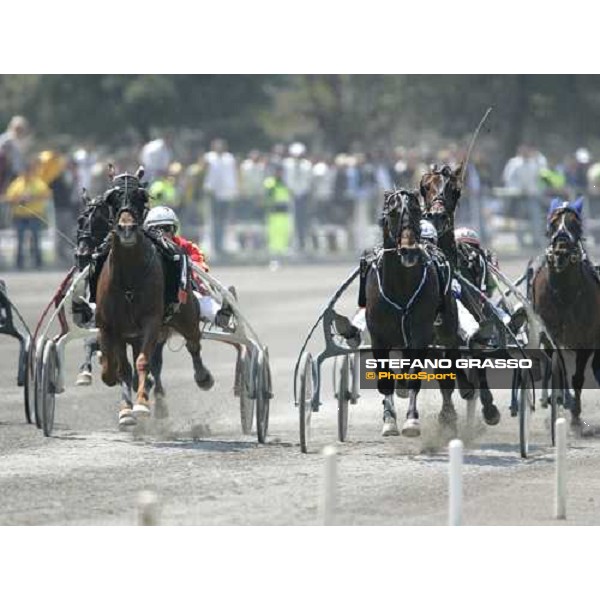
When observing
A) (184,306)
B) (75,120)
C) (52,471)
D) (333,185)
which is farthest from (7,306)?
(75,120)

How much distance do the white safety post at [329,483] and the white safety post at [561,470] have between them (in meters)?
1.38

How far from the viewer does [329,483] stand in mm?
10414

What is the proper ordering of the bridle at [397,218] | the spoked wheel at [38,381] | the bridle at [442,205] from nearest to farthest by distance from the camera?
the bridle at [397,218] < the spoked wheel at [38,381] < the bridle at [442,205]

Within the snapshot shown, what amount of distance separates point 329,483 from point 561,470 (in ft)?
6.14

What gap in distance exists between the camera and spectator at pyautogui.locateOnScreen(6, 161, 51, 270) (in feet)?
102

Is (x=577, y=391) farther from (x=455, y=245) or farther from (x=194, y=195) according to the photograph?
(x=194, y=195)

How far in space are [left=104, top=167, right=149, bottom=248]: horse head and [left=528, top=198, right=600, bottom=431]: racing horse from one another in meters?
3.44

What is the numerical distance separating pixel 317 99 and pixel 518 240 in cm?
824

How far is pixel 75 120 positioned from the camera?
38281 millimetres

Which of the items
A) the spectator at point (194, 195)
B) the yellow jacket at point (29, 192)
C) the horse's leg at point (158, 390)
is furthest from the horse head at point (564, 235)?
the spectator at point (194, 195)

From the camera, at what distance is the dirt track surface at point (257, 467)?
12.4 m

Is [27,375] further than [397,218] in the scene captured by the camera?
Yes

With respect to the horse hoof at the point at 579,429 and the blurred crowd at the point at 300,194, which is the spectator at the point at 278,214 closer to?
the blurred crowd at the point at 300,194

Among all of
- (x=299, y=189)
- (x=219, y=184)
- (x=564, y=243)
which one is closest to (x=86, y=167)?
(x=219, y=184)
